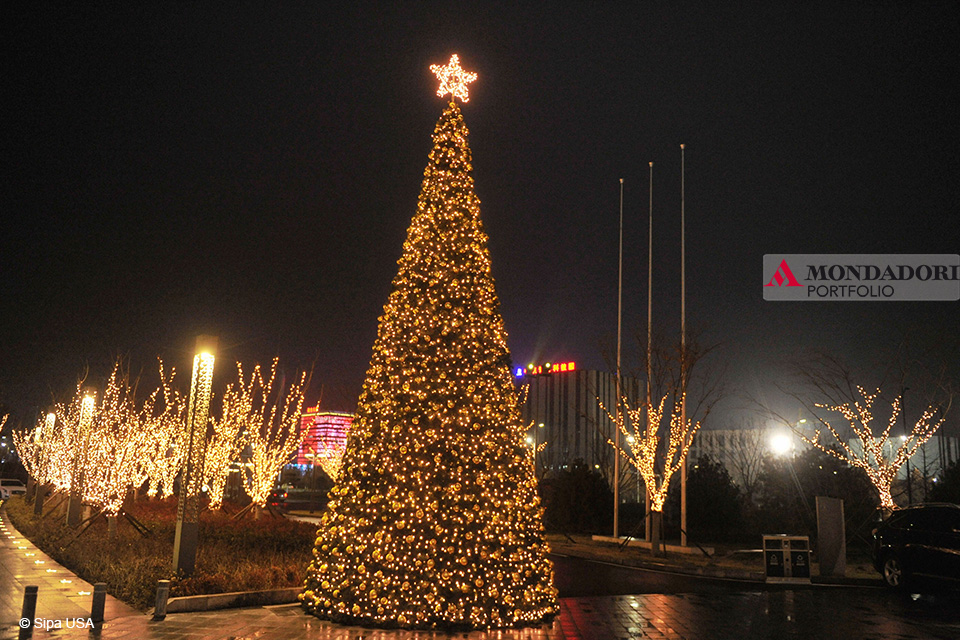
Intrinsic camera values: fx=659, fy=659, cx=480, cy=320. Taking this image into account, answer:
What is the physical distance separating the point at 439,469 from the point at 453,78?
244 inches

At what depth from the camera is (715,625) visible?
9680 millimetres

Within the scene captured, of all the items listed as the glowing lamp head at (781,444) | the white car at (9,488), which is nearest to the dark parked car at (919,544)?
the glowing lamp head at (781,444)

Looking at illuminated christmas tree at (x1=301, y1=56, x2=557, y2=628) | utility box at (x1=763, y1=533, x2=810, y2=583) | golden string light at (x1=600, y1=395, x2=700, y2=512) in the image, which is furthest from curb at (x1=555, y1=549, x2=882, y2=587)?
illuminated christmas tree at (x1=301, y1=56, x2=557, y2=628)

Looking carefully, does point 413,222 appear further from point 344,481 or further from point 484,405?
point 344,481

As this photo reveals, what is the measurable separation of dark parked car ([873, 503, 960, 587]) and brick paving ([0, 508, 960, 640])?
552mm

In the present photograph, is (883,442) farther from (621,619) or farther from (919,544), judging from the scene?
(621,619)

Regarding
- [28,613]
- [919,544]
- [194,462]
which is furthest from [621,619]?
[28,613]

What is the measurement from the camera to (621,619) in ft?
32.5

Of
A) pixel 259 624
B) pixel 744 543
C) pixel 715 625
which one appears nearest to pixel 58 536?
pixel 259 624

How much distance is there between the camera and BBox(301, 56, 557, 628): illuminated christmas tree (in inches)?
333

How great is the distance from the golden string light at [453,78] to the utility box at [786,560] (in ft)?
38.7

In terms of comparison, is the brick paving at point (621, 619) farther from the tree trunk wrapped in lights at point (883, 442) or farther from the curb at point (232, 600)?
the tree trunk wrapped in lights at point (883, 442)

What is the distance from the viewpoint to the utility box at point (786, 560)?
1469 cm

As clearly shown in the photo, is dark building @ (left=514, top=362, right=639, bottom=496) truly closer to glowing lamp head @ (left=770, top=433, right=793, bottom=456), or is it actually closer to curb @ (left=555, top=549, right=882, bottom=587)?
glowing lamp head @ (left=770, top=433, right=793, bottom=456)
